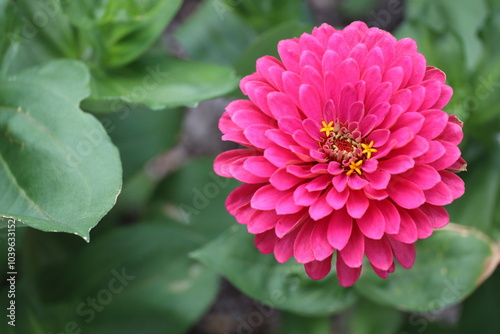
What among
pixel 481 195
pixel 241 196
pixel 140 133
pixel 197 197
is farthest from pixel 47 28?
pixel 481 195

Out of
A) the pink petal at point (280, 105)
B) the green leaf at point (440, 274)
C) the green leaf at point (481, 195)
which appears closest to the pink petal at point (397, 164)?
the pink petal at point (280, 105)

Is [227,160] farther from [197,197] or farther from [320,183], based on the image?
[197,197]

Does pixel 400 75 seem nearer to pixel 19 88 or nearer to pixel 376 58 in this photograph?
pixel 376 58

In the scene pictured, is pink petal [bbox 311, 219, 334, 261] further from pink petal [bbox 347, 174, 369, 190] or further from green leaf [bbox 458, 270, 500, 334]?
green leaf [bbox 458, 270, 500, 334]

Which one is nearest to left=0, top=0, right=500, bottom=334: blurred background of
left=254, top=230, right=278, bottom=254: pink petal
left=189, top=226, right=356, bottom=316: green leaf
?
left=189, top=226, right=356, bottom=316: green leaf

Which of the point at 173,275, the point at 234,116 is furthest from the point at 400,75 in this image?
the point at 173,275
